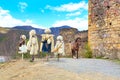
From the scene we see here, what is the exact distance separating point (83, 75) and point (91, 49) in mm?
11578

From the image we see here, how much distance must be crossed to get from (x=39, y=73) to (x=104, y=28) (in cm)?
1050

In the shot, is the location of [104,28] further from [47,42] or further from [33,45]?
[33,45]

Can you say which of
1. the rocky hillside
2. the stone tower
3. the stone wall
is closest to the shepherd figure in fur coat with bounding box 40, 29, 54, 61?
the stone tower

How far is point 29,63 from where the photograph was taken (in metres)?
21.2

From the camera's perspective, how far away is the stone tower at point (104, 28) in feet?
85.4

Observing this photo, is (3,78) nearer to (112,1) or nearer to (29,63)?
(29,63)

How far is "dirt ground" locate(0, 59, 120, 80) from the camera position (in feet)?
53.7

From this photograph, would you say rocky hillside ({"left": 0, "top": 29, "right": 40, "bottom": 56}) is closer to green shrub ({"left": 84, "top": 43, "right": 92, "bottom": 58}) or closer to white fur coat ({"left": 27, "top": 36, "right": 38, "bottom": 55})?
green shrub ({"left": 84, "top": 43, "right": 92, "bottom": 58})

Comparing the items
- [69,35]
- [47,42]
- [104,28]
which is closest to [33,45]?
[47,42]

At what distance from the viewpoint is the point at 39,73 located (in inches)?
690

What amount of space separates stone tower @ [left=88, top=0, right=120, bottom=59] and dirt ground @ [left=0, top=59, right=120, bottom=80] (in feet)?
23.2

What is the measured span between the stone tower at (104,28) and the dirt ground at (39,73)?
7078mm

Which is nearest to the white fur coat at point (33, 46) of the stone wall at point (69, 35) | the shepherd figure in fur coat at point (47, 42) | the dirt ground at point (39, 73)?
the shepherd figure in fur coat at point (47, 42)

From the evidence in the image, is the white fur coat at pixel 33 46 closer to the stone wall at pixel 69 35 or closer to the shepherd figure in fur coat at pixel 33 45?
the shepherd figure in fur coat at pixel 33 45
